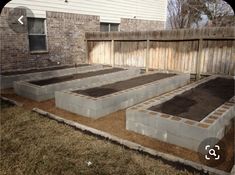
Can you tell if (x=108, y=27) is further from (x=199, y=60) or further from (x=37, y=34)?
(x=199, y=60)

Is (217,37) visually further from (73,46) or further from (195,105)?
(73,46)

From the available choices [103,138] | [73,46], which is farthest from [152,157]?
[73,46]

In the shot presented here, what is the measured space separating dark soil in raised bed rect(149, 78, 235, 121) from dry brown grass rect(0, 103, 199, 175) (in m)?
1.49

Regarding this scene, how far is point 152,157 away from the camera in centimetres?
347

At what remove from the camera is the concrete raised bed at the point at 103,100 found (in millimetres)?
5395

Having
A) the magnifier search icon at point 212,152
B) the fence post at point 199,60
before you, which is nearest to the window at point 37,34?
the fence post at point 199,60

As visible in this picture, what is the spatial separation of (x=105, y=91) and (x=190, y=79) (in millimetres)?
4630

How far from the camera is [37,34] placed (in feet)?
34.0

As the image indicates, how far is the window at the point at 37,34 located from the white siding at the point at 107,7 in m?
0.34

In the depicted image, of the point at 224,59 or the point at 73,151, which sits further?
the point at 224,59

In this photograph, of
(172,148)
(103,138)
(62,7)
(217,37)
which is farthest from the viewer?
(62,7)

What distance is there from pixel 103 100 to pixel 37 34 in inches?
263

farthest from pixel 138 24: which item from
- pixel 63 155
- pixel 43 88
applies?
pixel 63 155

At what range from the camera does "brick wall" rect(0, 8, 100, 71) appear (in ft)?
30.5
